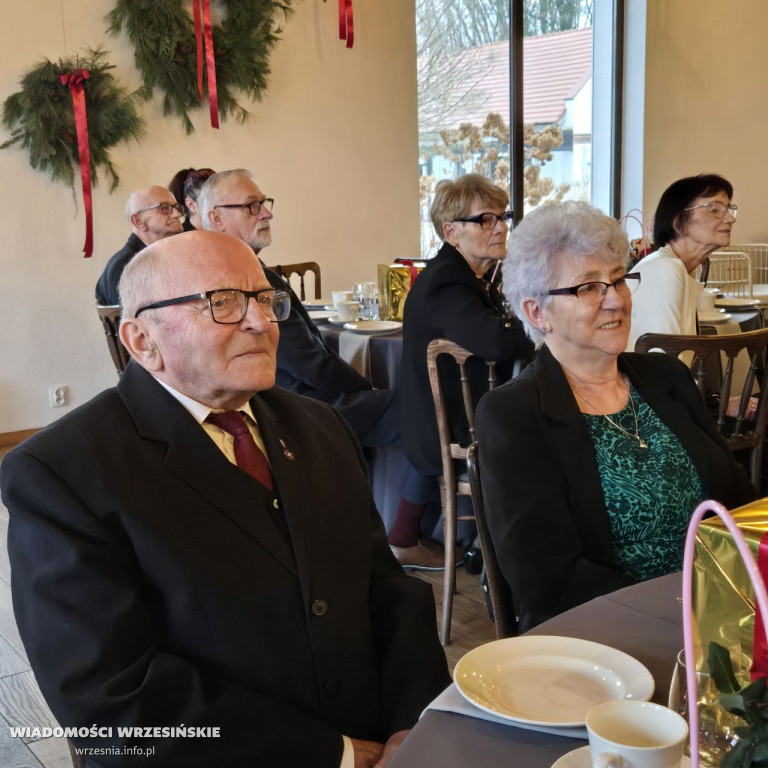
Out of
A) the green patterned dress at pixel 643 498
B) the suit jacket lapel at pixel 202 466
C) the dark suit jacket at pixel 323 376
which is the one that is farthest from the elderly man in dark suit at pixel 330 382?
the suit jacket lapel at pixel 202 466

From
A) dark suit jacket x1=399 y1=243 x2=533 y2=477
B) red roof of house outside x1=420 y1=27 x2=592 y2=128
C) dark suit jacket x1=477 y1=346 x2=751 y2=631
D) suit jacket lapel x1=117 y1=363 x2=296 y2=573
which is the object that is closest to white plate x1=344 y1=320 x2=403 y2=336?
dark suit jacket x1=399 y1=243 x2=533 y2=477

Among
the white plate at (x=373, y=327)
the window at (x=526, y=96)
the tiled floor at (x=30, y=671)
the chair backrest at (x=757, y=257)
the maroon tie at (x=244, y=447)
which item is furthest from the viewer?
the chair backrest at (x=757, y=257)

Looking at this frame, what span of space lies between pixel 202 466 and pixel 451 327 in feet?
5.69

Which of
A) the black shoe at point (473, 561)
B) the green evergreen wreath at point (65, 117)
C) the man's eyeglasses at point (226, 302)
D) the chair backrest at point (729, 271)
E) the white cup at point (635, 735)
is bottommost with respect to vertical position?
the black shoe at point (473, 561)

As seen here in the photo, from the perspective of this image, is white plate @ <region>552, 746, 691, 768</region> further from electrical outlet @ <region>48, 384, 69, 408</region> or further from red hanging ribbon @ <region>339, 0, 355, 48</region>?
red hanging ribbon @ <region>339, 0, 355, 48</region>

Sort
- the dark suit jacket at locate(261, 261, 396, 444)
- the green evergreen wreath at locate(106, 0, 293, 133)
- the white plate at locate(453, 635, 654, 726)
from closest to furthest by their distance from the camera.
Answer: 1. the white plate at locate(453, 635, 654, 726)
2. the dark suit jacket at locate(261, 261, 396, 444)
3. the green evergreen wreath at locate(106, 0, 293, 133)

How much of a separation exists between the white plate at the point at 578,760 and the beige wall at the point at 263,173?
4.69 metres

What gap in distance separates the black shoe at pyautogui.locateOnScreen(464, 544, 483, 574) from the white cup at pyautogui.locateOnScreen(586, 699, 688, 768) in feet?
7.95

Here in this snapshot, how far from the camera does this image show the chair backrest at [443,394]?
A: 8.14 ft

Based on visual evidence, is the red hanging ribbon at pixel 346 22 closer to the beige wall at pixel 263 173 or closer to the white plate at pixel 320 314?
the beige wall at pixel 263 173

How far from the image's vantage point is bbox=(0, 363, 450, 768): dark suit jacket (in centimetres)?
115

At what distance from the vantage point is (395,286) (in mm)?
3889

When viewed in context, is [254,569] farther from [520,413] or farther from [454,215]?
[454,215]

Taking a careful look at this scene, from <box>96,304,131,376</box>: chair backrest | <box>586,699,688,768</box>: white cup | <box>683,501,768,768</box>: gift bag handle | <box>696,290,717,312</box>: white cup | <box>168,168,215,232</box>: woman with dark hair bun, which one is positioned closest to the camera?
<box>683,501,768,768</box>: gift bag handle
